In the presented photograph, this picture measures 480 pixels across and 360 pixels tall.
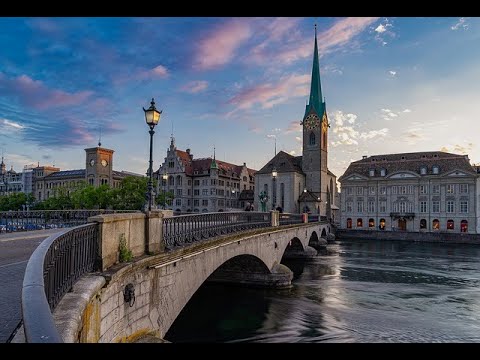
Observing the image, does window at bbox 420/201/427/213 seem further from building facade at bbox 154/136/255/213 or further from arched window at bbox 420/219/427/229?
building facade at bbox 154/136/255/213

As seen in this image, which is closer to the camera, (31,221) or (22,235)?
(22,235)

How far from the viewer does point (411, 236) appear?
63.3 m

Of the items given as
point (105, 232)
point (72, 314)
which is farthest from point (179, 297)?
point (72, 314)

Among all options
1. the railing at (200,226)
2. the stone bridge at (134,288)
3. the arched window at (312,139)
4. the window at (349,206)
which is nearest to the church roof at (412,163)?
the window at (349,206)

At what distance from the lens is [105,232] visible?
8086 millimetres

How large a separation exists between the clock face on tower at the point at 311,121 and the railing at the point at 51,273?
274 ft

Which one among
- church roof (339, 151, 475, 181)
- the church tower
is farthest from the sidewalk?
the church tower

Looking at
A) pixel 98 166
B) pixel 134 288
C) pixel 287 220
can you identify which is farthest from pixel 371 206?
pixel 134 288

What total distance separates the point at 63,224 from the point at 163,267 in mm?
18853

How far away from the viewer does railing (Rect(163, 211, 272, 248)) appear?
12.7 m

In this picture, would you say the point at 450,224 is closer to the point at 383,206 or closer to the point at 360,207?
the point at 383,206

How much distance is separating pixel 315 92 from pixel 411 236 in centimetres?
4243

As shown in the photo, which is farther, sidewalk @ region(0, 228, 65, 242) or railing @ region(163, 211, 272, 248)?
sidewalk @ region(0, 228, 65, 242)
